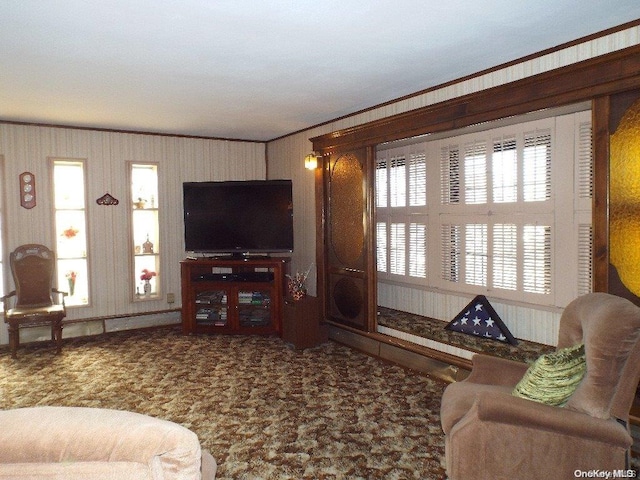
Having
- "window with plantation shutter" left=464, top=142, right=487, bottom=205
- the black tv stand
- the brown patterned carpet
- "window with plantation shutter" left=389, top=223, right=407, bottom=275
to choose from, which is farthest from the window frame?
"window with plantation shutter" left=464, top=142, right=487, bottom=205

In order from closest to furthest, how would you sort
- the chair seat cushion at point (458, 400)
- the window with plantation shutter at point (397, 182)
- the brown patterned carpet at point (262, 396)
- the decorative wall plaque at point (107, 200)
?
the chair seat cushion at point (458, 400)
the brown patterned carpet at point (262, 396)
the window with plantation shutter at point (397, 182)
the decorative wall plaque at point (107, 200)

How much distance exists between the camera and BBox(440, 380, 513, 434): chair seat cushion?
7.62 ft

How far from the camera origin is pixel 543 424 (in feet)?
6.71

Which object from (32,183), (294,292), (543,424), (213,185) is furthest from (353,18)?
(32,183)

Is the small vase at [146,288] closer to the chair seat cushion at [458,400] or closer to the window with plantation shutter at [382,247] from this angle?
the window with plantation shutter at [382,247]

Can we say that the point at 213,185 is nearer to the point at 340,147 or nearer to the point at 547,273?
the point at 340,147

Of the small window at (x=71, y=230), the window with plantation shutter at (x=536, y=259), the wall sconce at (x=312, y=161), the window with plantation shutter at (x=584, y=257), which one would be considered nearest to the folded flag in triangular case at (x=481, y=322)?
the window with plantation shutter at (x=536, y=259)

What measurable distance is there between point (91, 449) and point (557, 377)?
1935 millimetres

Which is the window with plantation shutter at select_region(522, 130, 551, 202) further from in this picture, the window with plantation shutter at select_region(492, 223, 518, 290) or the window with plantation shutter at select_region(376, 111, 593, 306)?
the window with plantation shutter at select_region(492, 223, 518, 290)

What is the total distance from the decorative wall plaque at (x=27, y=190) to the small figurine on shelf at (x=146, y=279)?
152 centimetres

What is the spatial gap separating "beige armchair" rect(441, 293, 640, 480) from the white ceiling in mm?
1799

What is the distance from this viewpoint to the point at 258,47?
126 inches

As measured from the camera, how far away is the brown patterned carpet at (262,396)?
2.84 meters

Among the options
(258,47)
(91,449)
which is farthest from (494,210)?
(91,449)
